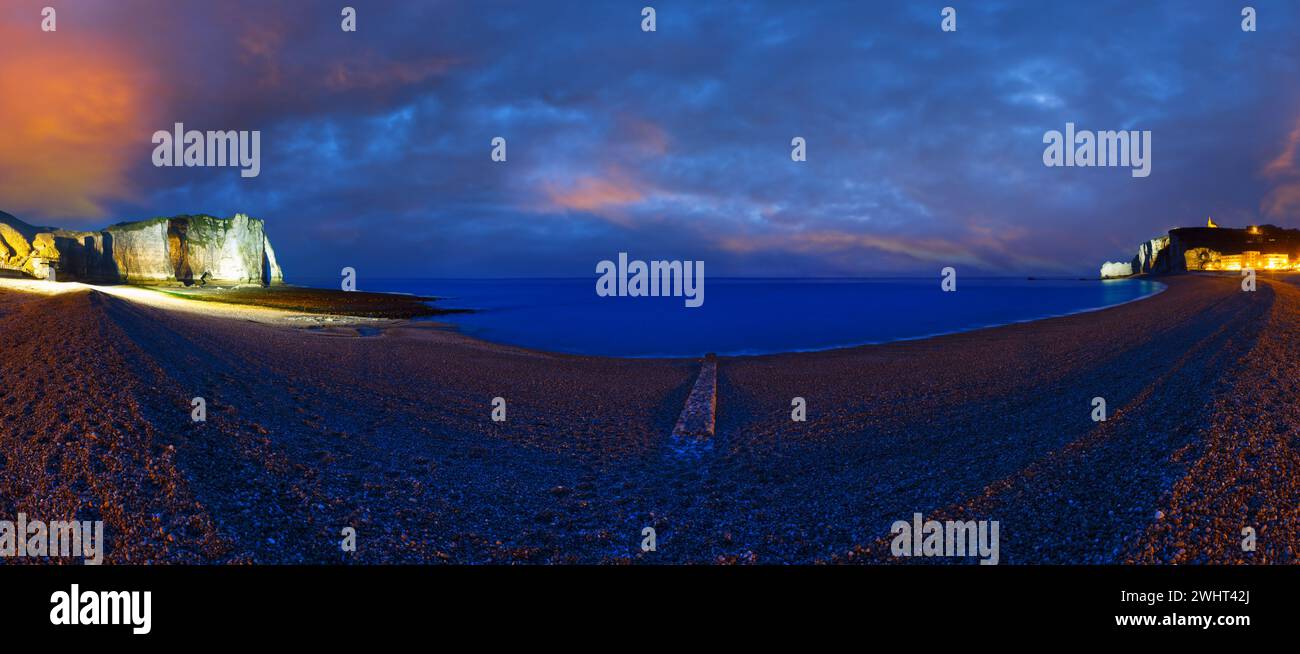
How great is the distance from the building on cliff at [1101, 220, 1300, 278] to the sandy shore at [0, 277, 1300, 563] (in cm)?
16620

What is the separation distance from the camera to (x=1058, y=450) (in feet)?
32.4

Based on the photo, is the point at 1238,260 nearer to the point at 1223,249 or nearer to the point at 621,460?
the point at 1223,249

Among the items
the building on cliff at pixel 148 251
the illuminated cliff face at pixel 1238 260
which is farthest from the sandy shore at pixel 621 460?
the illuminated cliff face at pixel 1238 260

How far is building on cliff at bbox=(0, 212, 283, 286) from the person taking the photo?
81375 mm

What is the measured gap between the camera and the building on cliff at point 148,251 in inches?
3204

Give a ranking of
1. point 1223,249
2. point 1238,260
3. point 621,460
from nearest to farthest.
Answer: point 621,460 → point 1238,260 → point 1223,249

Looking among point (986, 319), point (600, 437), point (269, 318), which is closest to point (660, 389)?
point (600, 437)

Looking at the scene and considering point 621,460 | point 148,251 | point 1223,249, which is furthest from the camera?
point 1223,249

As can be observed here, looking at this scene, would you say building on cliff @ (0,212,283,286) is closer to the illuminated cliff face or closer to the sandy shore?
the sandy shore

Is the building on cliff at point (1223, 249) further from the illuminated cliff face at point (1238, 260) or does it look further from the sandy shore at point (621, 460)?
the sandy shore at point (621, 460)

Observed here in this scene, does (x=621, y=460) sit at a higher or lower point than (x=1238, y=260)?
lower

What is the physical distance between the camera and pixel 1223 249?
149 m

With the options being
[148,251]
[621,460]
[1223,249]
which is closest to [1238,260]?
Result: [1223,249]

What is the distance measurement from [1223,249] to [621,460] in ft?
705
